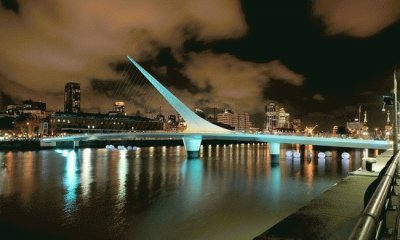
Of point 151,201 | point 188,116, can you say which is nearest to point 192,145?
point 188,116

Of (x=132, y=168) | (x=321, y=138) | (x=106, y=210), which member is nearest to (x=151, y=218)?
(x=106, y=210)

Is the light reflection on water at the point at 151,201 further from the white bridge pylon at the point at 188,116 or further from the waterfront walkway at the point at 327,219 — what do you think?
the white bridge pylon at the point at 188,116

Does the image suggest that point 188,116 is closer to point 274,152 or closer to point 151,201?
point 274,152

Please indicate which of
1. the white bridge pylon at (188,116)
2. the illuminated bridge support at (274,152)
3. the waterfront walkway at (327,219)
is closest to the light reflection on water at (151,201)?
the waterfront walkway at (327,219)

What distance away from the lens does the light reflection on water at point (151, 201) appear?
14586 mm

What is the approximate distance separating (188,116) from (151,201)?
3264 centimetres

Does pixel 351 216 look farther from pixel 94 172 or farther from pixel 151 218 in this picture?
pixel 94 172

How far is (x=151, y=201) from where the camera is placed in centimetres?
2045

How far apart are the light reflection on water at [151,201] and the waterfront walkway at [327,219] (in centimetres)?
683

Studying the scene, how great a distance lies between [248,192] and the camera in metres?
23.9

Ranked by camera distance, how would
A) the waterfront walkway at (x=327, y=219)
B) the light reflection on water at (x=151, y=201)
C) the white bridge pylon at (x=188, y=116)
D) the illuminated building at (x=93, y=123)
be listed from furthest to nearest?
the illuminated building at (x=93, y=123) < the white bridge pylon at (x=188, y=116) < the light reflection on water at (x=151, y=201) < the waterfront walkway at (x=327, y=219)

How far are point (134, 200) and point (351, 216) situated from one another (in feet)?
53.4

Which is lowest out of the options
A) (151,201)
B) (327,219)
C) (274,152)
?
(151,201)

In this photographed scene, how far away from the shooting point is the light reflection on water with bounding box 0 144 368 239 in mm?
14586
